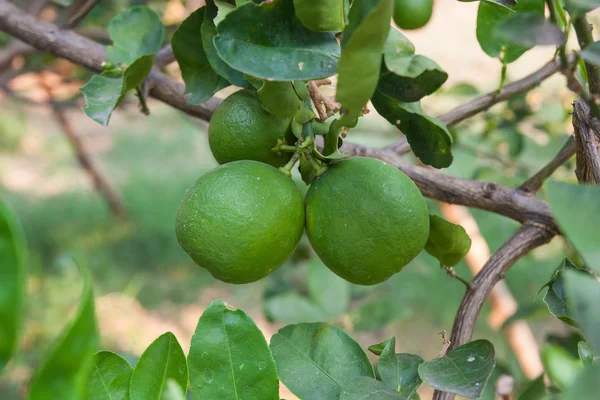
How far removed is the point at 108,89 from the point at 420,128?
421 mm

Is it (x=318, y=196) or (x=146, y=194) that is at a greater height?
(x=318, y=196)

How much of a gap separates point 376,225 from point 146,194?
3746 millimetres

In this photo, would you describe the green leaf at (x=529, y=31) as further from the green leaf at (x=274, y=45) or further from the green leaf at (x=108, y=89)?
the green leaf at (x=108, y=89)

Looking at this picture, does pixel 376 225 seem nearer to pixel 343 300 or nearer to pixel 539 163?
pixel 343 300

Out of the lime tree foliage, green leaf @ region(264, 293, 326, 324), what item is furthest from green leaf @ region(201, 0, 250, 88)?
green leaf @ region(264, 293, 326, 324)

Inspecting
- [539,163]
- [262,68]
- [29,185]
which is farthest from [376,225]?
[29,185]

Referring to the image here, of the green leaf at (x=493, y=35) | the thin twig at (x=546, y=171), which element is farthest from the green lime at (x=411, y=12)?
the thin twig at (x=546, y=171)

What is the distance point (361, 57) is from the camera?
0.42 metres

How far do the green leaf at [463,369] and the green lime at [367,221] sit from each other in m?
0.11

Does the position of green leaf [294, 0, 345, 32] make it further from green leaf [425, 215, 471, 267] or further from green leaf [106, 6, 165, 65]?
green leaf [106, 6, 165, 65]

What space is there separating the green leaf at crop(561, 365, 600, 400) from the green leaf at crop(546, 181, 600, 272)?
0.06m

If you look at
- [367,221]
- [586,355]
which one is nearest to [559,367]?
[586,355]

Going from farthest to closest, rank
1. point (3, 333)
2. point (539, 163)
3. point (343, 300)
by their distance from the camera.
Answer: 1. point (539, 163)
2. point (343, 300)
3. point (3, 333)

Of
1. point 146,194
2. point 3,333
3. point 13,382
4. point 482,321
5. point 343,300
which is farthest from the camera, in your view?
point 146,194
